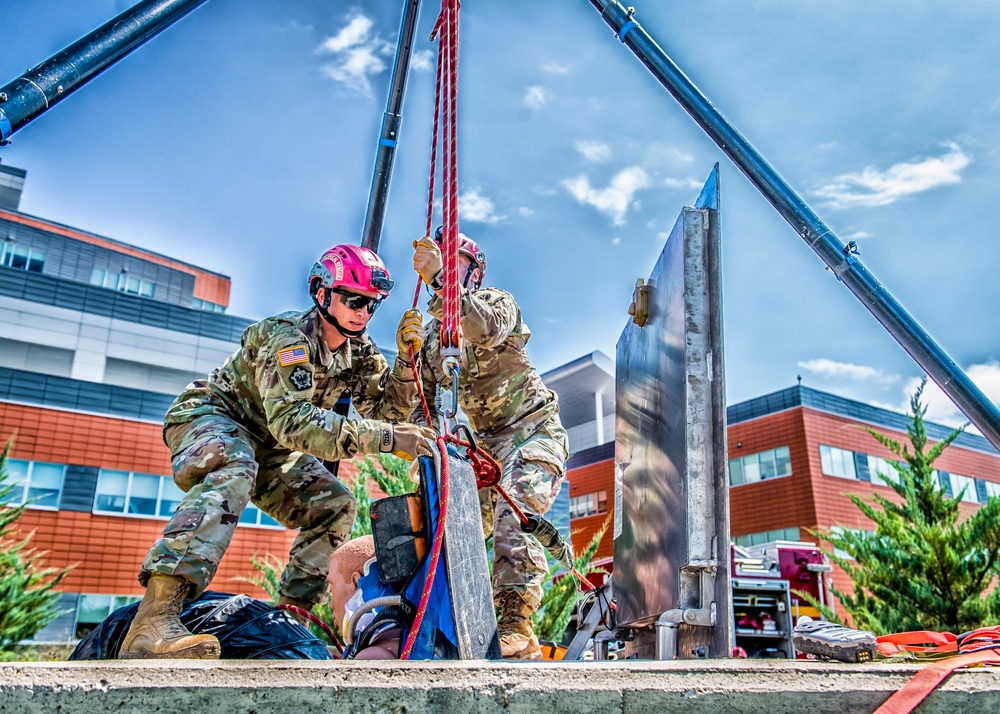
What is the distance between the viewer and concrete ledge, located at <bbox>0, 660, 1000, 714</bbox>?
1482 mm

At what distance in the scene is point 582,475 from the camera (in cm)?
3528

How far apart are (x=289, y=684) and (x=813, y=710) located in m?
1.08

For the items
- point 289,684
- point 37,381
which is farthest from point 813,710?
point 37,381

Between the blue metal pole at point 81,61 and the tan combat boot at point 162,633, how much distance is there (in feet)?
7.27

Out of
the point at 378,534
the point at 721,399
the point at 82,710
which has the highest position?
the point at 721,399

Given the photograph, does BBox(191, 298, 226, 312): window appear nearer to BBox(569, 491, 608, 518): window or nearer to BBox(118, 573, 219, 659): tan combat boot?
BBox(569, 491, 608, 518): window

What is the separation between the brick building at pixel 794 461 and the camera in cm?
2959

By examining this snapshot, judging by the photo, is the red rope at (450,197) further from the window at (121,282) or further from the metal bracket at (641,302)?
the window at (121,282)

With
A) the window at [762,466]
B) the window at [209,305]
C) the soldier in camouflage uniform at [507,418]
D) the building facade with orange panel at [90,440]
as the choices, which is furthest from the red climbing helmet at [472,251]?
the window at [209,305]

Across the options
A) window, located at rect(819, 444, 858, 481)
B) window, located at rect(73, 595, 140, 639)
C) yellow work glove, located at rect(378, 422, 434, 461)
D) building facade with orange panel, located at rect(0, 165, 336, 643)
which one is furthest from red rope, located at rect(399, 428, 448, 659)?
window, located at rect(819, 444, 858, 481)

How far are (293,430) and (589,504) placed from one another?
32210 millimetres

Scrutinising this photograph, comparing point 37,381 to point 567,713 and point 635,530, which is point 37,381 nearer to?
point 635,530

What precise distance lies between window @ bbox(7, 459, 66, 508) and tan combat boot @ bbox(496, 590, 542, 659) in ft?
73.9

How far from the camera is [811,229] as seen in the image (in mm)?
5227
